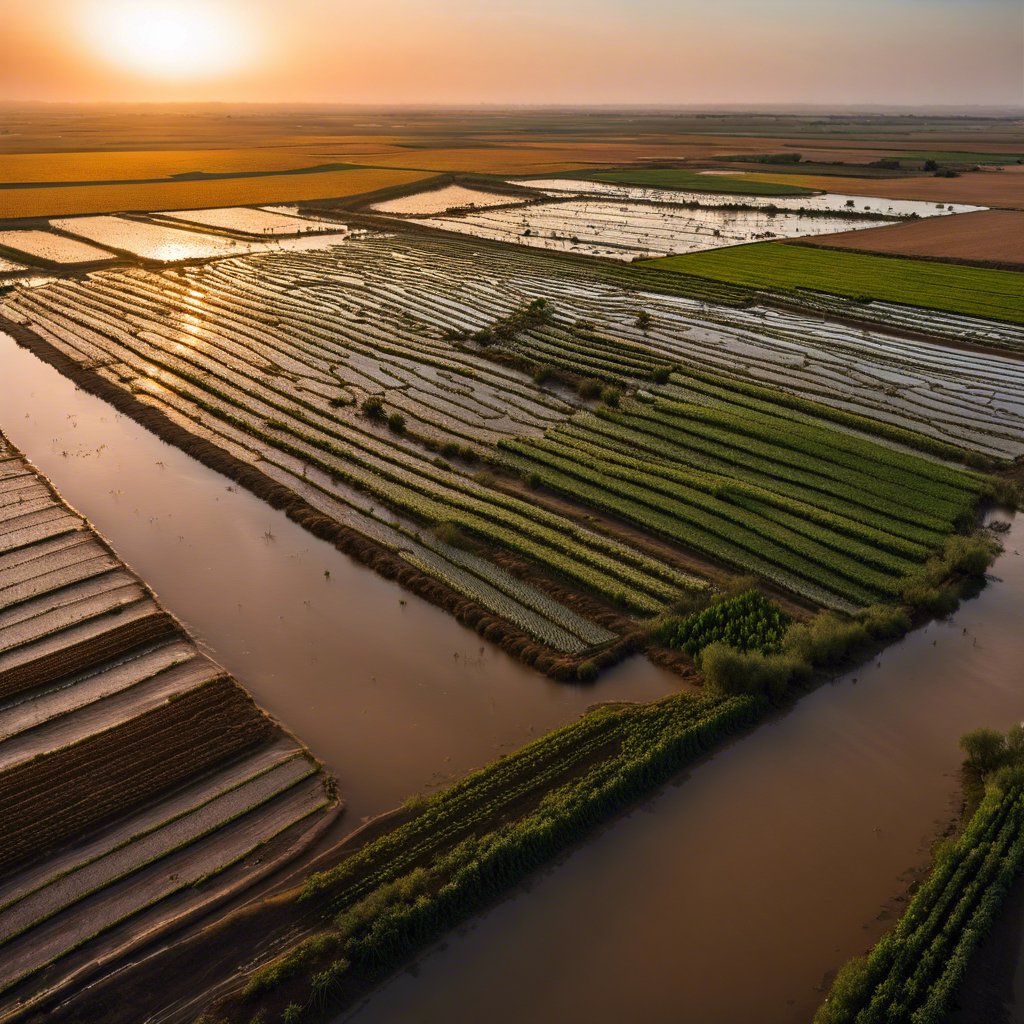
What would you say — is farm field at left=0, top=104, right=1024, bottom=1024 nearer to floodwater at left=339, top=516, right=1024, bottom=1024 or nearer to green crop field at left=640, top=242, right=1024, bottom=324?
floodwater at left=339, top=516, right=1024, bottom=1024

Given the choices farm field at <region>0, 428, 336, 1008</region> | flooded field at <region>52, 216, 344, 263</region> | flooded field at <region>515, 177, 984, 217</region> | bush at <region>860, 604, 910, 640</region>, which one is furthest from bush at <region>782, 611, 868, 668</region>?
flooded field at <region>515, 177, 984, 217</region>

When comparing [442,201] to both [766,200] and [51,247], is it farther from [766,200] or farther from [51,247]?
[51,247]

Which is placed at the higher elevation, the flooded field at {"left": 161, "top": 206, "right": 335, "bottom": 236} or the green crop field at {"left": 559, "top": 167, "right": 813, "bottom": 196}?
the green crop field at {"left": 559, "top": 167, "right": 813, "bottom": 196}

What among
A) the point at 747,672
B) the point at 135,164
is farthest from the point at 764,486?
the point at 135,164

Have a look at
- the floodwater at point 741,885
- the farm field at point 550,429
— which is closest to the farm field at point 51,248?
the farm field at point 550,429

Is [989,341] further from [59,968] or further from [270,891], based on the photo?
[59,968]

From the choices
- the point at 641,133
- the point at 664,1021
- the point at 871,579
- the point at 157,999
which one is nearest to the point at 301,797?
the point at 157,999
